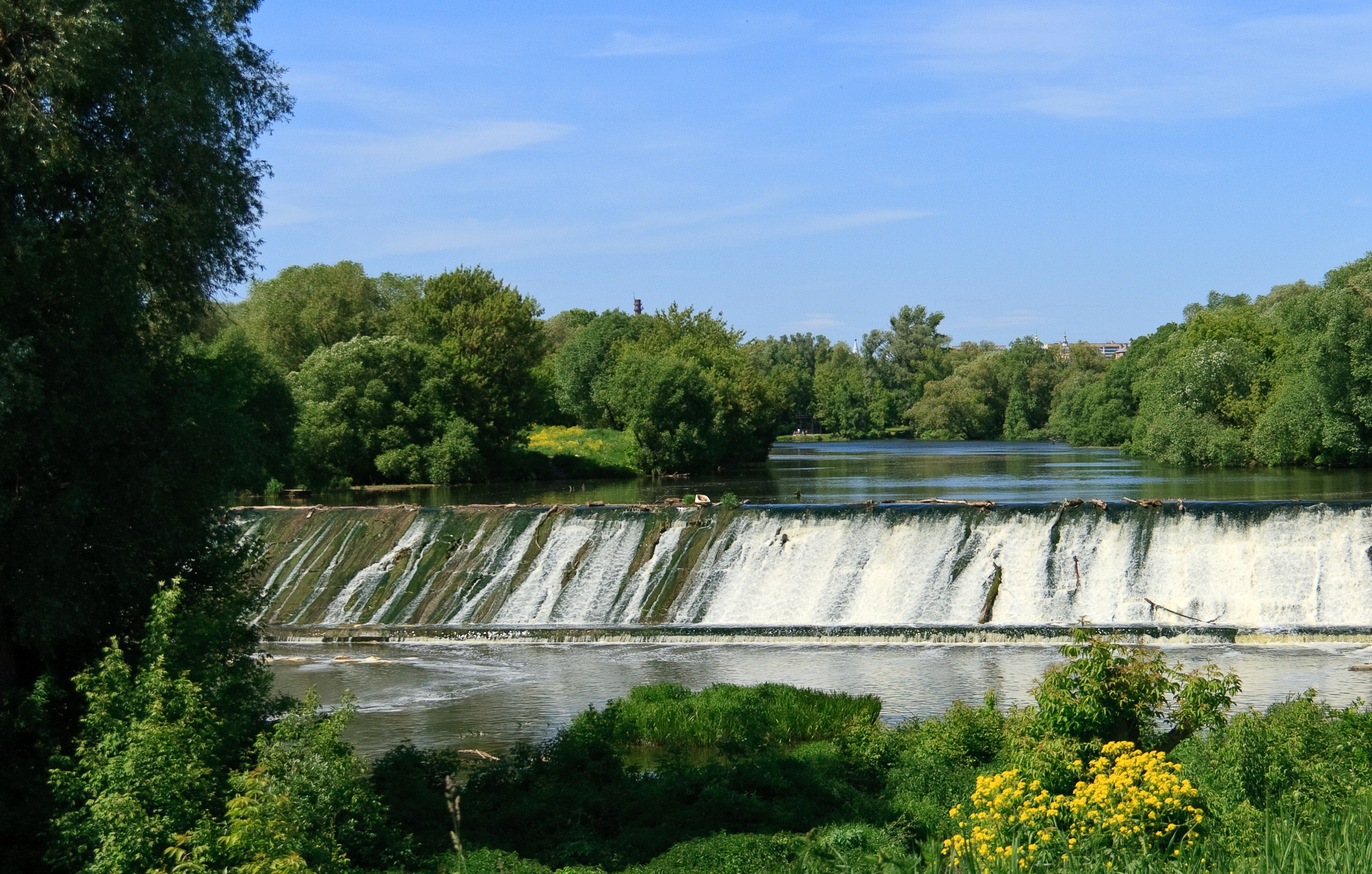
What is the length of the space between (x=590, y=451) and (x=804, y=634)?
40.8 meters

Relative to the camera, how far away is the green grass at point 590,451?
2341 inches

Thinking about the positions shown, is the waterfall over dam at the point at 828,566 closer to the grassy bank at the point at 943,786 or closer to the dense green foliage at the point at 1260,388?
the grassy bank at the point at 943,786

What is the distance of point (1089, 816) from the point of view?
27.7ft

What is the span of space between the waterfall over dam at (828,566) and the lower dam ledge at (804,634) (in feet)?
1.74

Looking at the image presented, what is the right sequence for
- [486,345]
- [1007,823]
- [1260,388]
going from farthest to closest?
1. [486,345]
2. [1260,388]
3. [1007,823]

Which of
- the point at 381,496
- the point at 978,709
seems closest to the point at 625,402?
the point at 381,496

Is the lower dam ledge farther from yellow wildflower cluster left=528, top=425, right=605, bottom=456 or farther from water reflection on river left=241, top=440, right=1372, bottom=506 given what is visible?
yellow wildflower cluster left=528, top=425, right=605, bottom=456

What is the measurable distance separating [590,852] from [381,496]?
128 ft

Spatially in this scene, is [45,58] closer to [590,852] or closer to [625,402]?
[590,852]

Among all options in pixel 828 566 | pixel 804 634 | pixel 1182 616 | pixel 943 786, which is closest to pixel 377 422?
pixel 828 566

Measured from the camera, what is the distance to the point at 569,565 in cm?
2484

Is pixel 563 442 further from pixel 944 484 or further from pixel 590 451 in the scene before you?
pixel 944 484

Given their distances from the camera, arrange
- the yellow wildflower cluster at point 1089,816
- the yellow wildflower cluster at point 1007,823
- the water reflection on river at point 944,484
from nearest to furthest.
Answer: the yellow wildflower cluster at point 1007,823 < the yellow wildflower cluster at point 1089,816 < the water reflection on river at point 944,484

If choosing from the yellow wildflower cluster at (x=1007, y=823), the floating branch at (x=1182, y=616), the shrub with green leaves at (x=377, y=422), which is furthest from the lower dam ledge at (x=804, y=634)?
the shrub with green leaves at (x=377, y=422)
